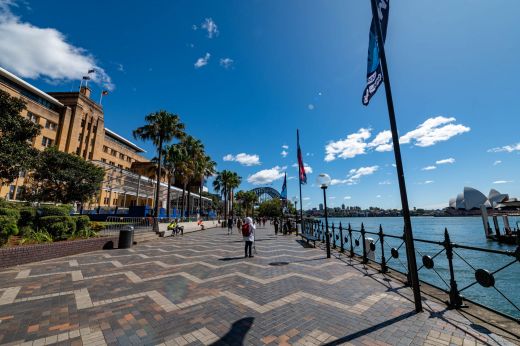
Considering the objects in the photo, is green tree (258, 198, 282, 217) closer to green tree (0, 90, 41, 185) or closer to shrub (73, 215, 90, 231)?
green tree (0, 90, 41, 185)

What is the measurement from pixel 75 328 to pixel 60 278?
399cm

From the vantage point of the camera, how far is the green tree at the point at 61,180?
23.1 meters

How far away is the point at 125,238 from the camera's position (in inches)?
516

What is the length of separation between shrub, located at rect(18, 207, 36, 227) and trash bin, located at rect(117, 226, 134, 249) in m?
3.85

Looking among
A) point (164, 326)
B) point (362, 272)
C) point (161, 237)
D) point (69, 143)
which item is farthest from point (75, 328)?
point (69, 143)

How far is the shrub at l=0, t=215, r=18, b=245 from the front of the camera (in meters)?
8.11

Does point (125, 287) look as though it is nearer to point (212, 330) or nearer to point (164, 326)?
point (164, 326)

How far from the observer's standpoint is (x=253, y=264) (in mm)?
8641

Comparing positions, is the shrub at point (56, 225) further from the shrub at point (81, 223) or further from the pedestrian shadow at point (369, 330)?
the pedestrian shadow at point (369, 330)

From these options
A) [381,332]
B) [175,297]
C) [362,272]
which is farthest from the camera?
[362,272]

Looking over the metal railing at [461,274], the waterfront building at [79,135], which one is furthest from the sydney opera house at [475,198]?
the waterfront building at [79,135]

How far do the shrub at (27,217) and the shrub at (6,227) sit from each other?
2104 mm

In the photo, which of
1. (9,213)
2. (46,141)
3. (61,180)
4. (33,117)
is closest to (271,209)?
(46,141)

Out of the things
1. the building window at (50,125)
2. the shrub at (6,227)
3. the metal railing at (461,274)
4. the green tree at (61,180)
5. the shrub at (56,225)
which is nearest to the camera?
the metal railing at (461,274)
